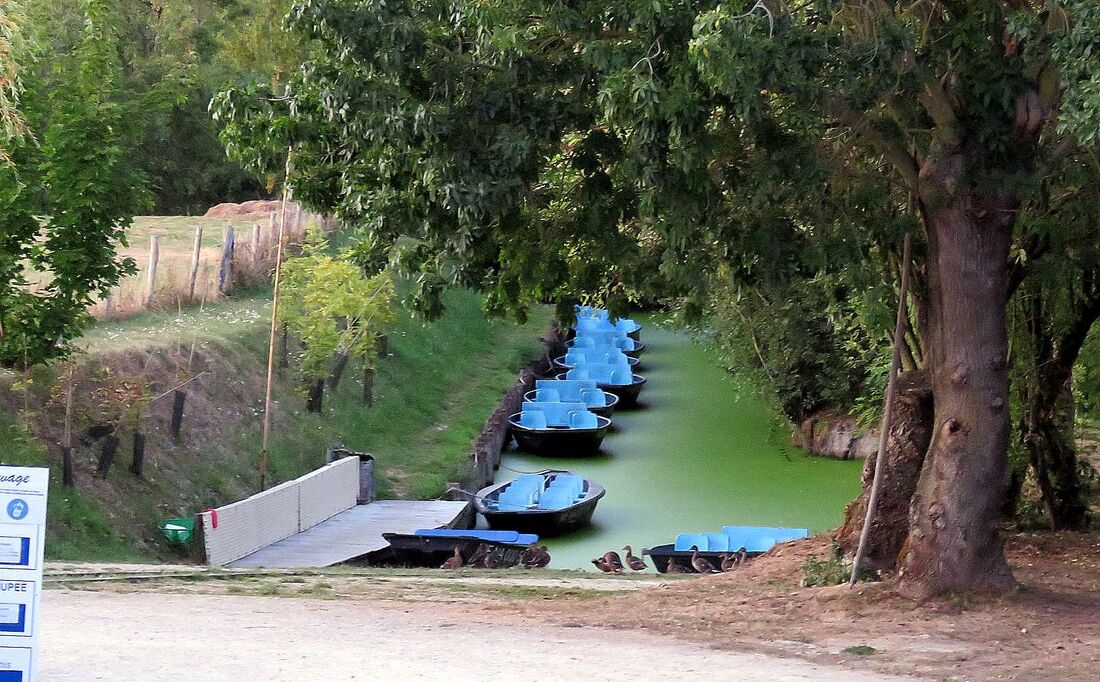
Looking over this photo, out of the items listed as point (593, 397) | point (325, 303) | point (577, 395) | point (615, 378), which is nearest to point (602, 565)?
point (325, 303)

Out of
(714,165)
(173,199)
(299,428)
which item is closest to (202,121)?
(173,199)

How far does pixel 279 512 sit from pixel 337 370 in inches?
269

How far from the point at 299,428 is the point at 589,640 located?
15696mm

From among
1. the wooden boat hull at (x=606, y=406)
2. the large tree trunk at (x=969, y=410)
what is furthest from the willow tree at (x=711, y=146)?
the wooden boat hull at (x=606, y=406)

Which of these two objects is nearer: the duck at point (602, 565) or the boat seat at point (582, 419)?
the duck at point (602, 565)

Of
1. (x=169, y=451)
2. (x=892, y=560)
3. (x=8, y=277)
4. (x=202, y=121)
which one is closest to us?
(x=892, y=560)

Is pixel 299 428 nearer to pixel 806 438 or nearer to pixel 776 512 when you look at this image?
pixel 776 512

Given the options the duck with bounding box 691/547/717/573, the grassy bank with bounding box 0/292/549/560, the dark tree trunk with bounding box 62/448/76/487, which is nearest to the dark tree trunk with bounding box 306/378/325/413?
the grassy bank with bounding box 0/292/549/560

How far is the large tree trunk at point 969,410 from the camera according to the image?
10.4 metres

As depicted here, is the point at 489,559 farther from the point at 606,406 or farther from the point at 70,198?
the point at 606,406

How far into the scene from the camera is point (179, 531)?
1738 centimetres

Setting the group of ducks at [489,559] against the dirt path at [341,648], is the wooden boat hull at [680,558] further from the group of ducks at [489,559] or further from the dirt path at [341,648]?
the dirt path at [341,648]

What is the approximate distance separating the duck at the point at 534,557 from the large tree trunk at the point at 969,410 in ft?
28.3

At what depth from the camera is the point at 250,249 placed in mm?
27859
